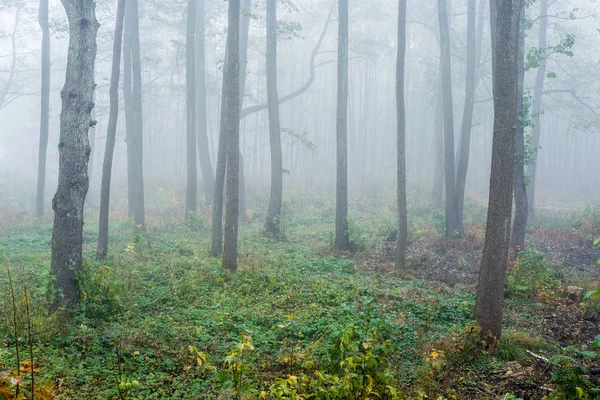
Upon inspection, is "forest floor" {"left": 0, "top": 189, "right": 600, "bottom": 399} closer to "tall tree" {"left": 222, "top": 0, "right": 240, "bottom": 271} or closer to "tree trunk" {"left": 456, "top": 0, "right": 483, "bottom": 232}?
"tall tree" {"left": 222, "top": 0, "right": 240, "bottom": 271}

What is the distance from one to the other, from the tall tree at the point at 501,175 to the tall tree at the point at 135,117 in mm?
13764

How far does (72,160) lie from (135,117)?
12.8m

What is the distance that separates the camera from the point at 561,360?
590 centimetres

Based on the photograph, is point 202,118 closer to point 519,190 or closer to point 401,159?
point 401,159

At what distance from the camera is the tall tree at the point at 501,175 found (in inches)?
286

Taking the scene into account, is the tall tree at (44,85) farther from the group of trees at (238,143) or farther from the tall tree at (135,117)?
the tall tree at (135,117)

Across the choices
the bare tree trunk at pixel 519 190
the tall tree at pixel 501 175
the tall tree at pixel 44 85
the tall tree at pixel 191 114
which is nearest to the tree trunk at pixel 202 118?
the tall tree at pixel 191 114

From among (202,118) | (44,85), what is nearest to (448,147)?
(202,118)

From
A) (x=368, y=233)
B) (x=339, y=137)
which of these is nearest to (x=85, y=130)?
(x=339, y=137)

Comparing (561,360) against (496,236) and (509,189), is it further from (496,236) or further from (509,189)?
(509,189)

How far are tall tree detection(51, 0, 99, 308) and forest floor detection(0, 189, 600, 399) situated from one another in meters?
0.28

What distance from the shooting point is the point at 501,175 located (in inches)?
286

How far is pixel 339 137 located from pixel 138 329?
10.4 meters

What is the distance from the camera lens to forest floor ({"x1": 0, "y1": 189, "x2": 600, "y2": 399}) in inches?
208
